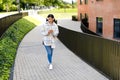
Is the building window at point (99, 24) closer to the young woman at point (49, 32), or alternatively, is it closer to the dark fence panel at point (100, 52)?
the dark fence panel at point (100, 52)

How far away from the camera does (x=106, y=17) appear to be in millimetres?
27172

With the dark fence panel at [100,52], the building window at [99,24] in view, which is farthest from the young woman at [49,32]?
the building window at [99,24]

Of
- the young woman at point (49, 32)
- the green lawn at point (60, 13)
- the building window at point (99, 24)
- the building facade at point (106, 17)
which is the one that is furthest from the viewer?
the green lawn at point (60, 13)

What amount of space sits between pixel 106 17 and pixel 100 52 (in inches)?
630

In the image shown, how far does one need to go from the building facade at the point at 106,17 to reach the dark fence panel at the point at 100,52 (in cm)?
1027

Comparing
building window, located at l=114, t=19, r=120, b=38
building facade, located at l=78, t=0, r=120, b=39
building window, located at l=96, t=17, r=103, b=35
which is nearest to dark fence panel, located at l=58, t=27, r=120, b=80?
building window, located at l=114, t=19, r=120, b=38

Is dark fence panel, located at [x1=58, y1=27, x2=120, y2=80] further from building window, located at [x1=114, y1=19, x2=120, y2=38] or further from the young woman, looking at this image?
building window, located at [x1=114, y1=19, x2=120, y2=38]

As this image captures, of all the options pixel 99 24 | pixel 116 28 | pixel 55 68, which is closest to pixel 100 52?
pixel 55 68

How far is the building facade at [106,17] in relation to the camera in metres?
25.5

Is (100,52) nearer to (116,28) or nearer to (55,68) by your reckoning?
(55,68)

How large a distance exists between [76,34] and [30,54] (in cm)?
269

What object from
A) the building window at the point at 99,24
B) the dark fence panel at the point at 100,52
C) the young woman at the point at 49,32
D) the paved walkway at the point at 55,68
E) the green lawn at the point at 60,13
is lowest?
the green lawn at the point at 60,13

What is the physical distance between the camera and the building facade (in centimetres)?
2552

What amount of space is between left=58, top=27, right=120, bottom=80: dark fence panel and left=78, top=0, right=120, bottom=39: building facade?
404 inches
